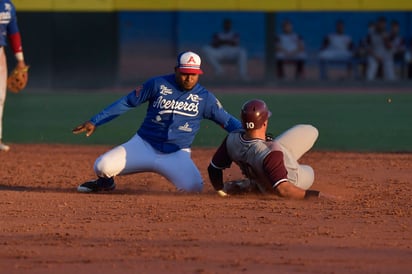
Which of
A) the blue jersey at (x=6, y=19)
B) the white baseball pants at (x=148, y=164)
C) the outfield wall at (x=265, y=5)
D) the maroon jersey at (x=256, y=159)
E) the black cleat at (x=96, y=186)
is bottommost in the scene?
the outfield wall at (x=265, y=5)

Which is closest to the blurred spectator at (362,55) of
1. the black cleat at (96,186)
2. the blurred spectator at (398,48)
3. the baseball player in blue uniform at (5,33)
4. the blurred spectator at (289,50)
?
the blurred spectator at (398,48)

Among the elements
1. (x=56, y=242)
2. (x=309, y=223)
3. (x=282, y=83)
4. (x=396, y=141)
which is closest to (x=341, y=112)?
(x=396, y=141)

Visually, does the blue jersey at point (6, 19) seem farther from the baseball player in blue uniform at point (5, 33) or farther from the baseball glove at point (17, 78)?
the baseball glove at point (17, 78)

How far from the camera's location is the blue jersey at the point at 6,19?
12928 millimetres

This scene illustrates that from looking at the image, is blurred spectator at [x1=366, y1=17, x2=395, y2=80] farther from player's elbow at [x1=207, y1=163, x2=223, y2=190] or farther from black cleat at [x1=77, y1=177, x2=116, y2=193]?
player's elbow at [x1=207, y1=163, x2=223, y2=190]

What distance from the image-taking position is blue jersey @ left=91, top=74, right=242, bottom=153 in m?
9.48

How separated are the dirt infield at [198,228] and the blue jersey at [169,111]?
1.97 ft

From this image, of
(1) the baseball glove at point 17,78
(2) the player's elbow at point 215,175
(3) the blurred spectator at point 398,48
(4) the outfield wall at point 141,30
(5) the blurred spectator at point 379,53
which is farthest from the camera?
(3) the blurred spectator at point 398,48

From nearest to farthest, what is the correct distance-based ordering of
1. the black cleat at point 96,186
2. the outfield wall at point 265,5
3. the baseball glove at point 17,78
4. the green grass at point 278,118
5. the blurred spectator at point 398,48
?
the black cleat at point 96,186 → the baseball glove at point 17,78 → the green grass at point 278,118 → the blurred spectator at point 398,48 → the outfield wall at point 265,5

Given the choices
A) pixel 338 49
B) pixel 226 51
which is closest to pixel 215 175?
pixel 338 49

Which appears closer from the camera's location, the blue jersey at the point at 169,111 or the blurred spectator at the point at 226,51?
the blue jersey at the point at 169,111

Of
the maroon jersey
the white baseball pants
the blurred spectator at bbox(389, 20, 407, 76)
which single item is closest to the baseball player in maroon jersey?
the maroon jersey

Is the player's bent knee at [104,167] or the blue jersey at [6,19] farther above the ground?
the blue jersey at [6,19]

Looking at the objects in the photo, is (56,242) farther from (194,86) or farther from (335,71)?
(335,71)
